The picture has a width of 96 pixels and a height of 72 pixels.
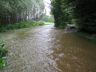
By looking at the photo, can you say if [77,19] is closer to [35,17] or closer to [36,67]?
[36,67]

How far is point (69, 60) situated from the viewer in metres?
6.32

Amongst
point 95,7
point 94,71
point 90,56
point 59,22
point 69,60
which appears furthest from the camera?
point 59,22

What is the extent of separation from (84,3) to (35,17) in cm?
2432

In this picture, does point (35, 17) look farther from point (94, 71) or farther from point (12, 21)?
point (94, 71)

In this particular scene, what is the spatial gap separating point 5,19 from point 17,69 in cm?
1598

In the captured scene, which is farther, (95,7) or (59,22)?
(59,22)

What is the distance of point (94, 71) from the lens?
5.09 metres

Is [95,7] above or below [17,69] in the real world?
above

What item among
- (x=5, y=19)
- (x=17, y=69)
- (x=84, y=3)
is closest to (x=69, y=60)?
(x=17, y=69)

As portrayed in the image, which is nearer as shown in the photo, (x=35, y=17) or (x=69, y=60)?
(x=69, y=60)

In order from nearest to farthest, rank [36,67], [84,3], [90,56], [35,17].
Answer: [36,67] < [90,56] < [84,3] < [35,17]

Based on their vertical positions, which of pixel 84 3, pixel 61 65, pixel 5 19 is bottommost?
pixel 61 65

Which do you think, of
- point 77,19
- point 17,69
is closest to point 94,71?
point 17,69

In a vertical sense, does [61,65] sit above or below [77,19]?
below
